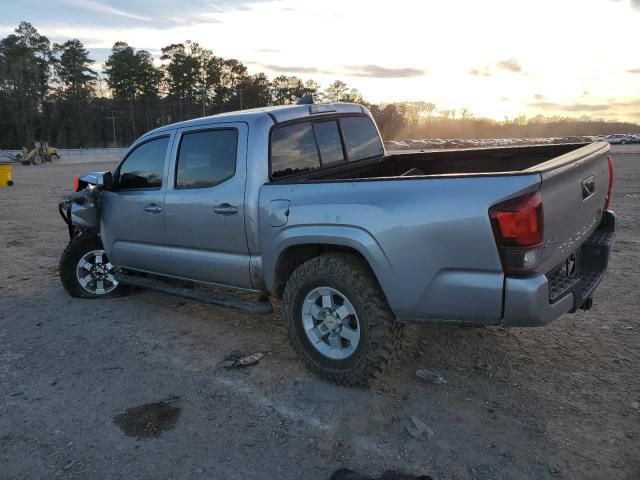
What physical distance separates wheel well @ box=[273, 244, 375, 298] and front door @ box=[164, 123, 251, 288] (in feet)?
0.96

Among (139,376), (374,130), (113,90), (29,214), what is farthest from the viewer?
(113,90)

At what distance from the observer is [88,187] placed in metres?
5.98

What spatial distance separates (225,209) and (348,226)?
124 cm

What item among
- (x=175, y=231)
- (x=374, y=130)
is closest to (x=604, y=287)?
(x=374, y=130)

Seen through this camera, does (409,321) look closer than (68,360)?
Yes

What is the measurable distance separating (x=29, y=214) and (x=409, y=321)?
12591 millimetres

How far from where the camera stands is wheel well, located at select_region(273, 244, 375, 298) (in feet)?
12.9

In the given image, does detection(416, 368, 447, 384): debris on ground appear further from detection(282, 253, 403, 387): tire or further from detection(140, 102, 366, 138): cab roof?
detection(140, 102, 366, 138): cab roof

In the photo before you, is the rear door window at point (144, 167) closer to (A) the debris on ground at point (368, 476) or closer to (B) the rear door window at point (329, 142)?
(B) the rear door window at point (329, 142)

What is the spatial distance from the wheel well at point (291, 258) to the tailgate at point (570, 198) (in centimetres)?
143

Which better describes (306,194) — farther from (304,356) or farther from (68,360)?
(68,360)

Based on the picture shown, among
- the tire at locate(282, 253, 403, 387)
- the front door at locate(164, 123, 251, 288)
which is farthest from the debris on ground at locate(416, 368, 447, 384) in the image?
the front door at locate(164, 123, 251, 288)

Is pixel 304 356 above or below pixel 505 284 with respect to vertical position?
below

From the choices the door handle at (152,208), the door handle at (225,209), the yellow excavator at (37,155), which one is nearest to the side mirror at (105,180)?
the door handle at (152,208)
